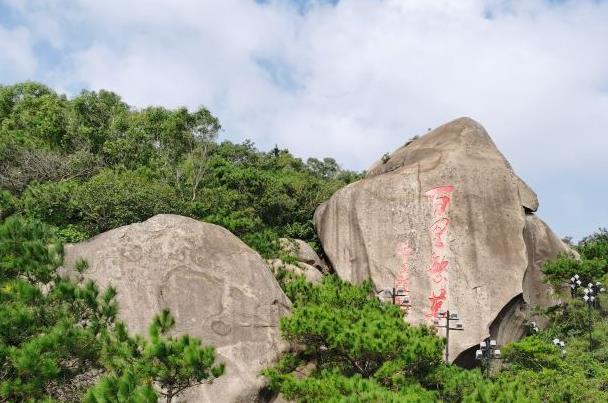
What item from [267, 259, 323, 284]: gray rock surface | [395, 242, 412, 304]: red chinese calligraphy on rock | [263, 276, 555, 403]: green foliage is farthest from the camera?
[395, 242, 412, 304]: red chinese calligraphy on rock

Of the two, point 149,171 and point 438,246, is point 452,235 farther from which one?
point 149,171

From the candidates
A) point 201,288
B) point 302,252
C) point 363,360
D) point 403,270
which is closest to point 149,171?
point 302,252

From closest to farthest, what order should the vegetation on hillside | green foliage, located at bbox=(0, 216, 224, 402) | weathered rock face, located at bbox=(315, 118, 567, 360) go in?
green foliage, located at bbox=(0, 216, 224, 402)
the vegetation on hillside
weathered rock face, located at bbox=(315, 118, 567, 360)

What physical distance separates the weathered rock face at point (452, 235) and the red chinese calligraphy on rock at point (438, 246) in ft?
0.08

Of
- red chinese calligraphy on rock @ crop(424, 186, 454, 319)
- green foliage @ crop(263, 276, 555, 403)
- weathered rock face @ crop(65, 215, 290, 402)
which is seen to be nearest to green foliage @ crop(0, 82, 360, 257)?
weathered rock face @ crop(65, 215, 290, 402)

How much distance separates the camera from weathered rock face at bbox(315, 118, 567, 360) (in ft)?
44.5

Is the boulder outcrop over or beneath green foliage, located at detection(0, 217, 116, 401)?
over

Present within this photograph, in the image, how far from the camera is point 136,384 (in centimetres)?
483

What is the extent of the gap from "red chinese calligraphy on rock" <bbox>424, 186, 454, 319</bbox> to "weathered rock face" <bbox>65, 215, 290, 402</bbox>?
4810 millimetres

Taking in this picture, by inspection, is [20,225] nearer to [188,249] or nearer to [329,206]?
[188,249]

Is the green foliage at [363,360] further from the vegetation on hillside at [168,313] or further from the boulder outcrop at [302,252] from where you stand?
the boulder outcrop at [302,252]

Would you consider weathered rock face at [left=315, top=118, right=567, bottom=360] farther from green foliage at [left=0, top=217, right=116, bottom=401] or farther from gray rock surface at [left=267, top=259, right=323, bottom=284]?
green foliage at [left=0, top=217, right=116, bottom=401]

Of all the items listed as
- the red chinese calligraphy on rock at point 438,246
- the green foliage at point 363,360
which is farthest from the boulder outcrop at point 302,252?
the green foliage at point 363,360

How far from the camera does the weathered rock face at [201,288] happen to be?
9.11 meters
